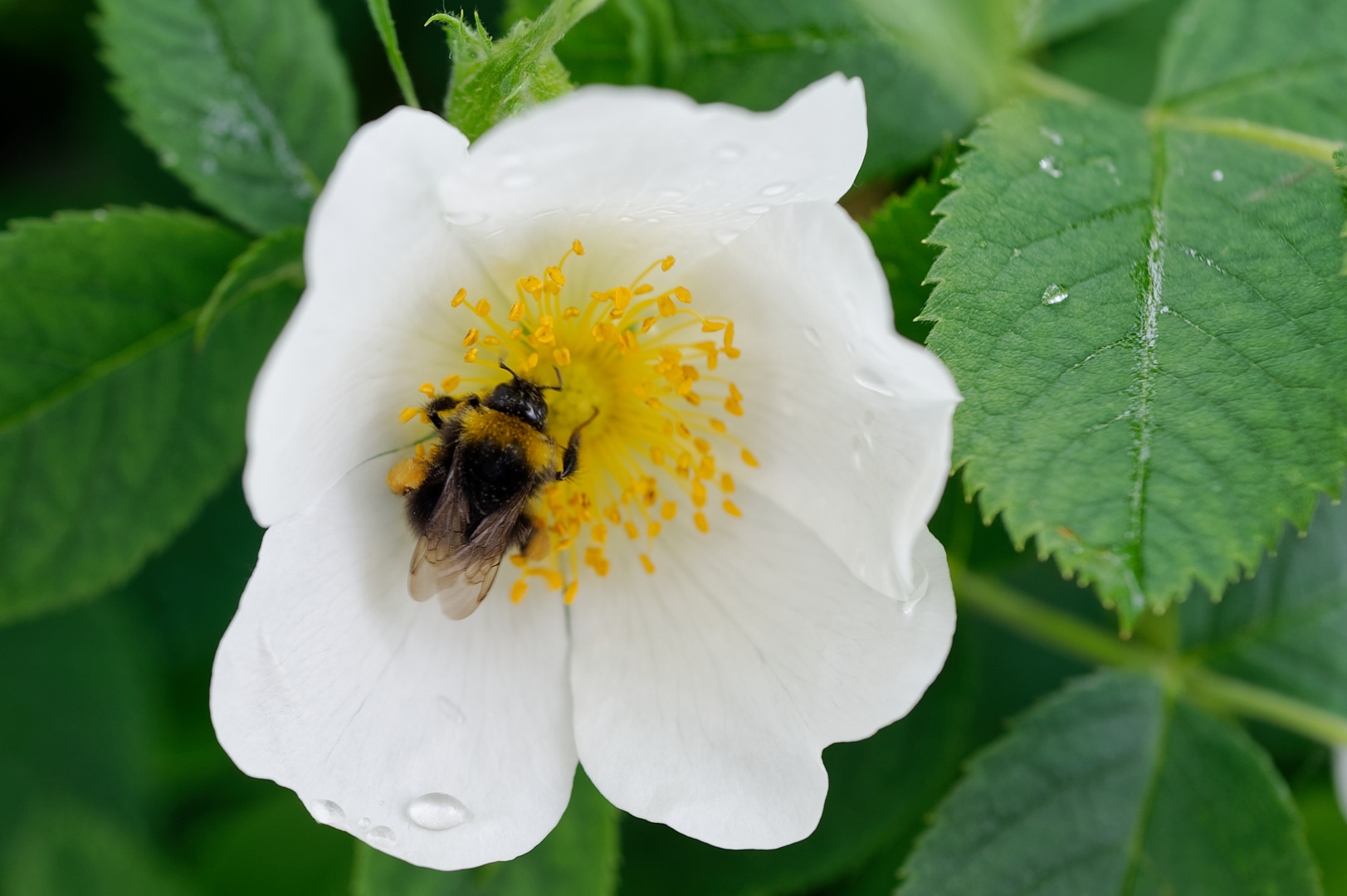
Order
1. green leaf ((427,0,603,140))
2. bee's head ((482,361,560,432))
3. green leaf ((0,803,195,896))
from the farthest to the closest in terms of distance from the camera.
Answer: green leaf ((0,803,195,896)), bee's head ((482,361,560,432)), green leaf ((427,0,603,140))

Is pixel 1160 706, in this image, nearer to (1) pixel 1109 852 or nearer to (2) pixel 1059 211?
(1) pixel 1109 852

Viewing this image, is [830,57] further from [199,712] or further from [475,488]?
[199,712]

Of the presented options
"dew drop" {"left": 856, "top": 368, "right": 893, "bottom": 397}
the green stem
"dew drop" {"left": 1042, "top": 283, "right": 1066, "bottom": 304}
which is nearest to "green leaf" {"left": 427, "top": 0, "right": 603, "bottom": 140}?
the green stem

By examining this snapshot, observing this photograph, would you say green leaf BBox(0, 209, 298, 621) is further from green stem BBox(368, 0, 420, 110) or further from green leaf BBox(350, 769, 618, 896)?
green leaf BBox(350, 769, 618, 896)

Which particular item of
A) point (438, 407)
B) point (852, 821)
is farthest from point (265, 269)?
point (852, 821)

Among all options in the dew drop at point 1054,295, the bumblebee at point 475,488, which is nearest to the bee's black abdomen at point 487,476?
the bumblebee at point 475,488
